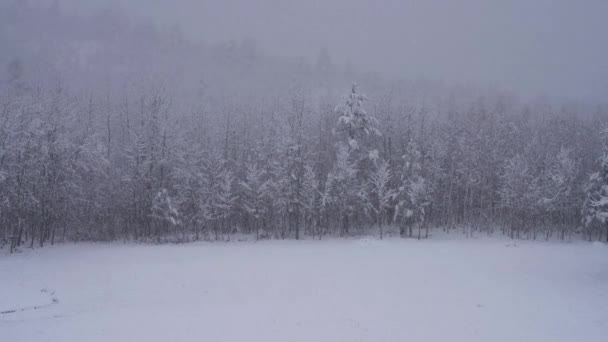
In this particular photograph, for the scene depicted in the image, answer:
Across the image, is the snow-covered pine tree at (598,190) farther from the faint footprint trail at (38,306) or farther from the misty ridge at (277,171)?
the faint footprint trail at (38,306)

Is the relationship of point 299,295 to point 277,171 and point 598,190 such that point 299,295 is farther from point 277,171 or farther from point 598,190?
point 598,190

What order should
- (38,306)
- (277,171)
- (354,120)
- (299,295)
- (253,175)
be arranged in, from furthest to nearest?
(354,120), (277,171), (253,175), (299,295), (38,306)

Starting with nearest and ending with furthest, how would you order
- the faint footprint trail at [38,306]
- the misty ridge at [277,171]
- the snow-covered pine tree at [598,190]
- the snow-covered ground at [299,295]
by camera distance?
the snow-covered ground at [299,295]
the faint footprint trail at [38,306]
the misty ridge at [277,171]
the snow-covered pine tree at [598,190]

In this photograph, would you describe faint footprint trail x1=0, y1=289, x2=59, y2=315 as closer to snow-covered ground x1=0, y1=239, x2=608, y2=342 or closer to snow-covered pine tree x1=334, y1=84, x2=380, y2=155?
snow-covered ground x1=0, y1=239, x2=608, y2=342

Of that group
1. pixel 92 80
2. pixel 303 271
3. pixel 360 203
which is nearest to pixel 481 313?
pixel 303 271

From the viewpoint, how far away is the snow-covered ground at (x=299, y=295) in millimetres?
16000

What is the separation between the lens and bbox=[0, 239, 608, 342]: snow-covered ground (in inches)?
630

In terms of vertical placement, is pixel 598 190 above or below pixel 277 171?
below

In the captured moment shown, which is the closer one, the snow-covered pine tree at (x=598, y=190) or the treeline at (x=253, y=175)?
the treeline at (x=253, y=175)

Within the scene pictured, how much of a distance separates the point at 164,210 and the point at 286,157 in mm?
14285

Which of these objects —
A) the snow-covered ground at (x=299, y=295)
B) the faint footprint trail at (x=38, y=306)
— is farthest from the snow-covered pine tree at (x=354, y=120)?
the faint footprint trail at (x=38, y=306)

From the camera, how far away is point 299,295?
69.2 ft

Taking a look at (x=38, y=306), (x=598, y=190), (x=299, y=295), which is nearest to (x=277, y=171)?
(x=299, y=295)

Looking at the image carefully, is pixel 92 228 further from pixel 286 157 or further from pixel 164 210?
pixel 286 157
